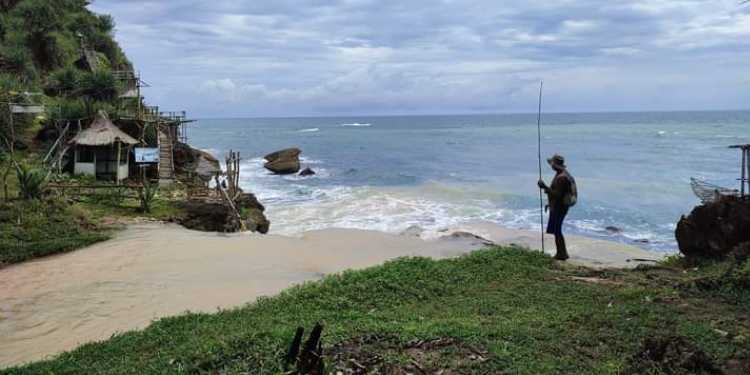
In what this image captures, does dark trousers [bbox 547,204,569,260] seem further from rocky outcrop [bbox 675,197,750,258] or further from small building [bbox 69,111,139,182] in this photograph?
small building [bbox 69,111,139,182]

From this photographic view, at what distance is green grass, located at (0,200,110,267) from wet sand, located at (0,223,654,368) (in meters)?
0.38

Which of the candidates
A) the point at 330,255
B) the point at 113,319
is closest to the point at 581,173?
the point at 330,255

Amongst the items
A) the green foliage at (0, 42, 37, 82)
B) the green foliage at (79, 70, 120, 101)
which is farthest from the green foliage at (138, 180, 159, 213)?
the green foliage at (0, 42, 37, 82)

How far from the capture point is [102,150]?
2188 cm

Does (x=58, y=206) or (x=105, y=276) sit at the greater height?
(x=58, y=206)

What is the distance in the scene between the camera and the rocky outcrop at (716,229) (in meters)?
10.6

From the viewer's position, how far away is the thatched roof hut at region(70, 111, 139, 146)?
20859 mm

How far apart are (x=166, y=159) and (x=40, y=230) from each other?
36.0 ft

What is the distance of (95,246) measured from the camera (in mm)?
13094

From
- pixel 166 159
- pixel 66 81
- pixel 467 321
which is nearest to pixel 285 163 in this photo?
pixel 66 81

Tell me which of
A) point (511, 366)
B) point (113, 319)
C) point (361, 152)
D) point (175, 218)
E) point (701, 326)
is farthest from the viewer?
point (361, 152)

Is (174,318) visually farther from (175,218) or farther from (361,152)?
(361,152)

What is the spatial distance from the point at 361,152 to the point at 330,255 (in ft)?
158

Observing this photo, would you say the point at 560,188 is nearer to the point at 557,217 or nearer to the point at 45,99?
the point at 557,217
